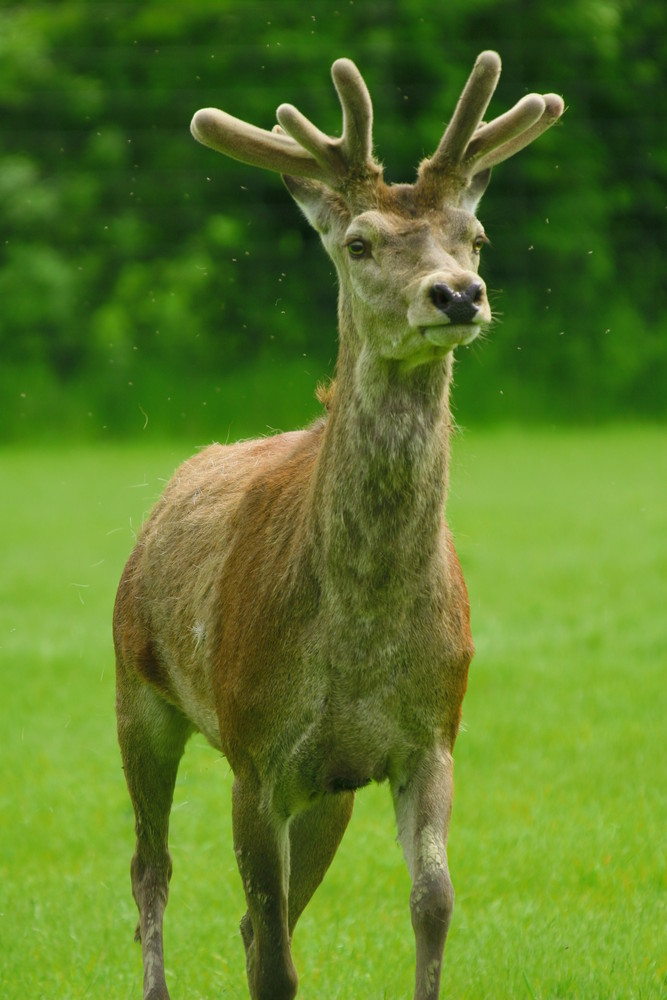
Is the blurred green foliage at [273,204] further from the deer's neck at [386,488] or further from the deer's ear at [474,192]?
the deer's neck at [386,488]

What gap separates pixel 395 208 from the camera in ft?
13.4

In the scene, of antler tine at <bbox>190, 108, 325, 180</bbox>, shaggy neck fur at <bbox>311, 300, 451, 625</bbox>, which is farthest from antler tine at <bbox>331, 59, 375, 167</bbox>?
shaggy neck fur at <bbox>311, 300, 451, 625</bbox>

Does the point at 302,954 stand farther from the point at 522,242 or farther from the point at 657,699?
the point at 522,242

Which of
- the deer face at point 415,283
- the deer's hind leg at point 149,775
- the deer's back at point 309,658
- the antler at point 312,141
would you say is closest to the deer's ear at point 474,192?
the deer face at point 415,283

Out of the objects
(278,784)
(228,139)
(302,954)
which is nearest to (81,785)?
(302,954)

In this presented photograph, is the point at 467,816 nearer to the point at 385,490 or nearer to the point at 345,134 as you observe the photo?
the point at 385,490

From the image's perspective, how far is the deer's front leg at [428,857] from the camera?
4.04 m

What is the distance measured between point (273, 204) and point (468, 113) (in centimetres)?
1428

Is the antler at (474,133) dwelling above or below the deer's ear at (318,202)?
above

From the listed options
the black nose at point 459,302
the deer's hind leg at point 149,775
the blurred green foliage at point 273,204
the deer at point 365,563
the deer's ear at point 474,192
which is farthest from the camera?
the blurred green foliage at point 273,204

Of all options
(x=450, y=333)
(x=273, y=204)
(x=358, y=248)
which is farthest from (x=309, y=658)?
(x=273, y=204)

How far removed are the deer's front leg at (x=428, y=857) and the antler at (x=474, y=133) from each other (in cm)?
140

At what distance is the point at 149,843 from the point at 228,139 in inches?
87.9

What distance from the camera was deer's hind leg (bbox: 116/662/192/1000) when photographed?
17.1 feet
